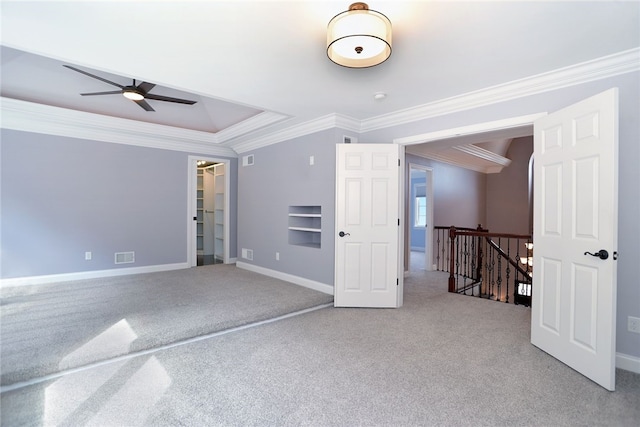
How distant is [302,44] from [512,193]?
27.4ft

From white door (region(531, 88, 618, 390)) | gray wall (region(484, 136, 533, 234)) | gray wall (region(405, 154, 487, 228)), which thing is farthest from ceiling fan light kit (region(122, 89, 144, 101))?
gray wall (region(484, 136, 533, 234))

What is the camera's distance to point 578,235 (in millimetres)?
2455

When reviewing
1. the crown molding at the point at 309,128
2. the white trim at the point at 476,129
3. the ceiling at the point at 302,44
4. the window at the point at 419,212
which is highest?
the ceiling at the point at 302,44

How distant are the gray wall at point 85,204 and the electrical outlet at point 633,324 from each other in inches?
247

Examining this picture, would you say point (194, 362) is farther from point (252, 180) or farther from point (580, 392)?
point (252, 180)

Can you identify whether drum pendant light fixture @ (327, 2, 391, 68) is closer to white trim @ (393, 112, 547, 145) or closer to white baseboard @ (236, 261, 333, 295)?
white trim @ (393, 112, 547, 145)

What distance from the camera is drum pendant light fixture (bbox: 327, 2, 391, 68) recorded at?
Result: 195 cm

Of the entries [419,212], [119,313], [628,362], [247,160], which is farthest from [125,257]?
[419,212]

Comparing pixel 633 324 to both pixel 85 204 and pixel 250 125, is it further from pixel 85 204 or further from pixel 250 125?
pixel 85 204

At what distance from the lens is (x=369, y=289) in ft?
13.1

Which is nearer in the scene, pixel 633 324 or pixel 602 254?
pixel 602 254

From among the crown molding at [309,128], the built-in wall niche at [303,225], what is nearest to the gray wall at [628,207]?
the crown molding at [309,128]

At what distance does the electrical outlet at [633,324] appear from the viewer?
8.16 ft

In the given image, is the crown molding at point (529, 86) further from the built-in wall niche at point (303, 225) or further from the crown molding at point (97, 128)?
the crown molding at point (97, 128)
